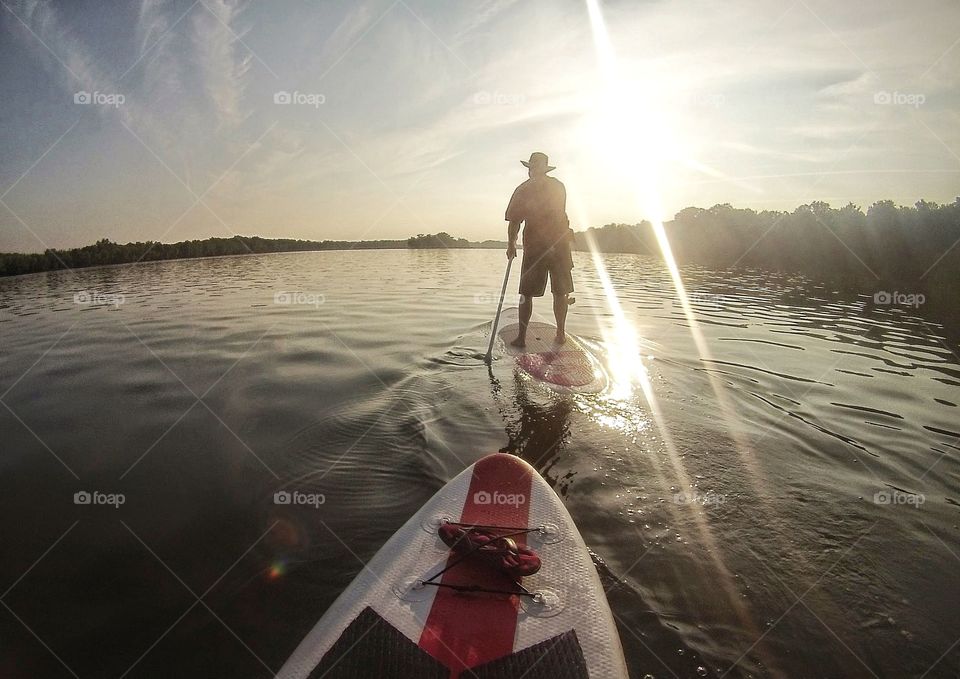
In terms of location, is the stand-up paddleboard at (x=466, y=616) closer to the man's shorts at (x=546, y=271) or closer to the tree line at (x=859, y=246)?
the man's shorts at (x=546, y=271)

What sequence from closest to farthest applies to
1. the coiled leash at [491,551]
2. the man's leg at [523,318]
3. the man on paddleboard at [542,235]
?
the coiled leash at [491,551] → the man on paddleboard at [542,235] → the man's leg at [523,318]

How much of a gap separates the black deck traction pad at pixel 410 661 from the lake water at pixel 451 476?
0.46 meters

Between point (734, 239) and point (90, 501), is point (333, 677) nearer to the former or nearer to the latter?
point (90, 501)

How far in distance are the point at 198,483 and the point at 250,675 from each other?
2305 millimetres

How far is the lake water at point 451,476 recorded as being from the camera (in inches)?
95.3

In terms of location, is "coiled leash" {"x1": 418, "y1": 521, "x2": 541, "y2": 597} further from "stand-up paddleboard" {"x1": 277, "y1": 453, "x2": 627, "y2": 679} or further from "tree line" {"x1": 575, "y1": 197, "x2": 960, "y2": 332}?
"tree line" {"x1": 575, "y1": 197, "x2": 960, "y2": 332}

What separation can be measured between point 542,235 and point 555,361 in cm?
238

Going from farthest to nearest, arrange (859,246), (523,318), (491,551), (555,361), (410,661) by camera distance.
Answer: (859,246)
(523,318)
(555,361)
(491,551)
(410,661)

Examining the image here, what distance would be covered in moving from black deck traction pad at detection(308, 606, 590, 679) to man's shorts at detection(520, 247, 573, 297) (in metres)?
6.22

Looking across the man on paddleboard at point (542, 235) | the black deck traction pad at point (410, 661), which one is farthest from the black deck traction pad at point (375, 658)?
the man on paddleboard at point (542, 235)

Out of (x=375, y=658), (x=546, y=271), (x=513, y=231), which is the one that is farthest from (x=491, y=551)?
(x=513, y=231)

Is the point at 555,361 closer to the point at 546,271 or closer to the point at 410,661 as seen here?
the point at 546,271

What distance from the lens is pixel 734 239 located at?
159 feet

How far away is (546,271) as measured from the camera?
7898mm
